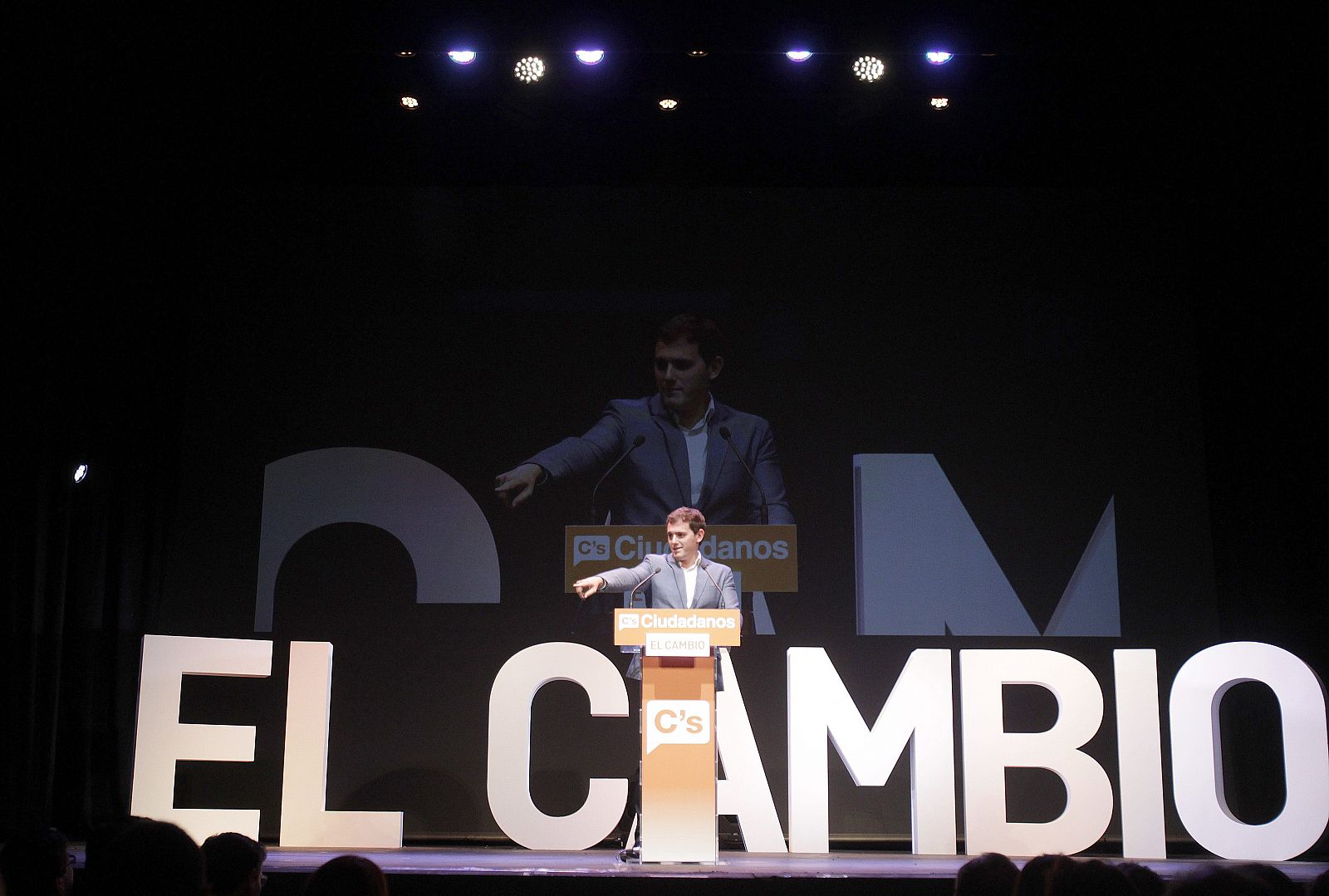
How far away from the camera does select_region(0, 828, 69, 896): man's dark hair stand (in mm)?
2363

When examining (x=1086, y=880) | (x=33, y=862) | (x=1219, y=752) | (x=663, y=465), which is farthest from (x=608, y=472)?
(x=1086, y=880)

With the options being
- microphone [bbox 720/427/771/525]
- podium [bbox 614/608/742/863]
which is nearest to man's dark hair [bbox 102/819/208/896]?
podium [bbox 614/608/742/863]

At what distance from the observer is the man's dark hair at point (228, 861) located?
2.55 m

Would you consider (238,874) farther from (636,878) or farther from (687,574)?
(687,574)

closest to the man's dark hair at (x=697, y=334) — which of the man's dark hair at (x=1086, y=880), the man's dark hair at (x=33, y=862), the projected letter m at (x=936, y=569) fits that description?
the projected letter m at (x=936, y=569)

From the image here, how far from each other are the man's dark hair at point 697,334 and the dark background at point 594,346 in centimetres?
8

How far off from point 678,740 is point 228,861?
2.35 meters

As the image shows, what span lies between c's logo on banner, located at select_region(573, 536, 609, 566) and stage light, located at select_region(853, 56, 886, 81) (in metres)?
2.67

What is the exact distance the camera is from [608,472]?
6465 mm

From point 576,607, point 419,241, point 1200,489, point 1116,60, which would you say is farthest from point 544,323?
point 1200,489

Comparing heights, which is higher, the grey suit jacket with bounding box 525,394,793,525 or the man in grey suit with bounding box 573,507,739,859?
the grey suit jacket with bounding box 525,394,793,525

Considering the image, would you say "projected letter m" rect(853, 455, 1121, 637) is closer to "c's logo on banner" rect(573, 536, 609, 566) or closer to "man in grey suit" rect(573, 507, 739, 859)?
"man in grey suit" rect(573, 507, 739, 859)

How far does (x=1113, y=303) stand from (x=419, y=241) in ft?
12.7

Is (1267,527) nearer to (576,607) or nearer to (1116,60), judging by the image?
(1116,60)
